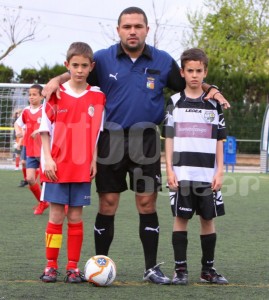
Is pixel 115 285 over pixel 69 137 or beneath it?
beneath

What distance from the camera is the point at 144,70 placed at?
6.05m

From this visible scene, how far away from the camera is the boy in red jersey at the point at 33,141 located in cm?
1123

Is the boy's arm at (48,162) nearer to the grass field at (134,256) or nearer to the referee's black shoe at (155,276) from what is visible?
the grass field at (134,256)

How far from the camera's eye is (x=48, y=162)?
5.89m

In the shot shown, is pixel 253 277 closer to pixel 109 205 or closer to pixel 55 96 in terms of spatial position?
pixel 109 205

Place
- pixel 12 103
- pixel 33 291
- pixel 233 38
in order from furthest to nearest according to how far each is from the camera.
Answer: pixel 233 38, pixel 12 103, pixel 33 291

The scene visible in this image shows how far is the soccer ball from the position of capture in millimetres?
5684

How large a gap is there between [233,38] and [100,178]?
37537 millimetres

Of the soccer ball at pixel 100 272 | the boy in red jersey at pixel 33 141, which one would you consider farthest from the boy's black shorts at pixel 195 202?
the boy in red jersey at pixel 33 141

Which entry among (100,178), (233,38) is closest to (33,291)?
(100,178)

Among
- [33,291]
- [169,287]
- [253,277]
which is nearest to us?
[33,291]

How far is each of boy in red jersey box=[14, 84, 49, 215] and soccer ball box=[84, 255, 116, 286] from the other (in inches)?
203

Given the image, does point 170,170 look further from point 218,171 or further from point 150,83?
point 150,83

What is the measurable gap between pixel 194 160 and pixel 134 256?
5.01 ft
